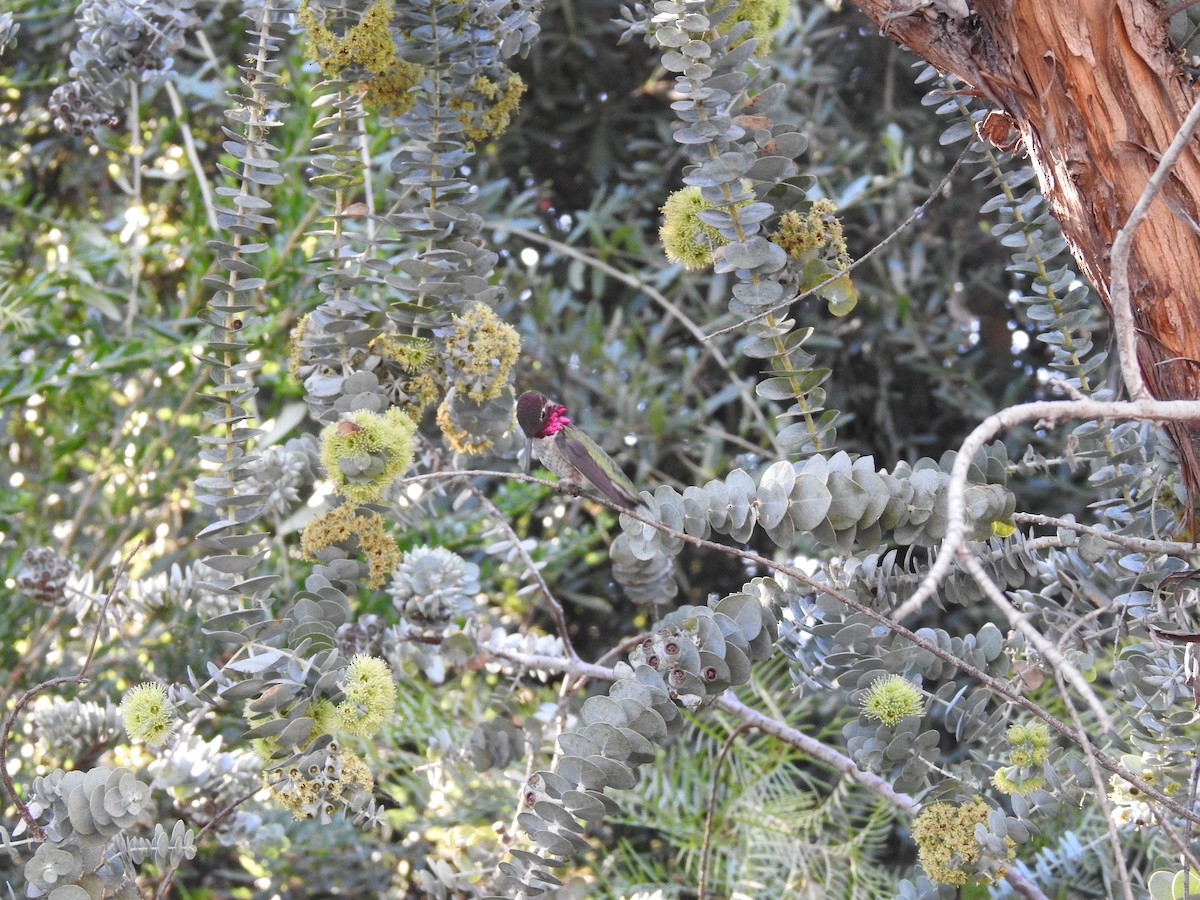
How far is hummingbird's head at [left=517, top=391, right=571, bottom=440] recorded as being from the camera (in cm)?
84

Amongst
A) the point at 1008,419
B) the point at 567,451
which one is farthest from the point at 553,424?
the point at 1008,419

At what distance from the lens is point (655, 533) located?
2.29ft

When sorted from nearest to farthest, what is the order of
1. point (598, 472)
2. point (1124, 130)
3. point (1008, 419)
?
point (1008, 419) < point (1124, 130) < point (598, 472)

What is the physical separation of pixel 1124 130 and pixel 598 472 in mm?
423

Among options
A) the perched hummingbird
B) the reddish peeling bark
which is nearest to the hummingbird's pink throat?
the perched hummingbird

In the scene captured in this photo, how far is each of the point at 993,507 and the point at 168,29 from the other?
2.53 feet

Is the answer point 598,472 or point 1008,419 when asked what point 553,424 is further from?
point 1008,419

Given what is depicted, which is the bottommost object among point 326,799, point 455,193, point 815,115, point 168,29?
point 326,799

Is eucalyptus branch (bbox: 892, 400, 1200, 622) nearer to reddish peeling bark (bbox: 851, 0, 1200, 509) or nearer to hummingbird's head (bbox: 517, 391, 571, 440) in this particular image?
reddish peeling bark (bbox: 851, 0, 1200, 509)

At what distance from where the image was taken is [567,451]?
2.91 feet

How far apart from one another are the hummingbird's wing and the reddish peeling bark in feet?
1.15

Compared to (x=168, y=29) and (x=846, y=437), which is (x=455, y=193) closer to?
(x=168, y=29)

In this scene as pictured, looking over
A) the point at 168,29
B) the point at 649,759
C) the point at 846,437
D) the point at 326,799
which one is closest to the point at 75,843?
the point at 326,799

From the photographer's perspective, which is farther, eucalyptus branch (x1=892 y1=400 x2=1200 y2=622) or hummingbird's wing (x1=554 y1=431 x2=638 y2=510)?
hummingbird's wing (x1=554 y1=431 x2=638 y2=510)
